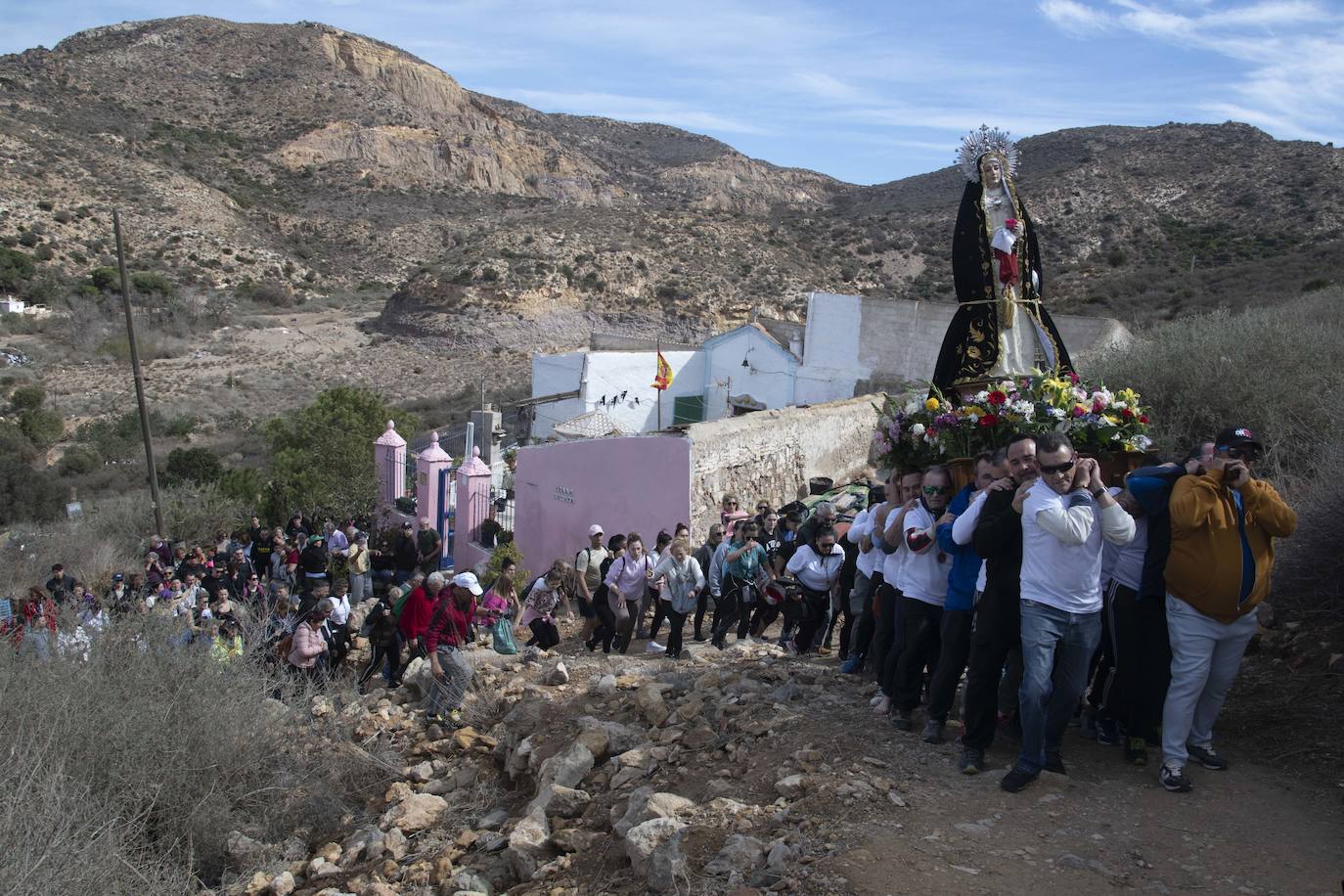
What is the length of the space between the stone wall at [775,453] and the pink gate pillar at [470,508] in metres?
4.58

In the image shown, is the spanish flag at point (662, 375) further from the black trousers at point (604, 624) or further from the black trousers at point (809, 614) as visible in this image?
the black trousers at point (809, 614)

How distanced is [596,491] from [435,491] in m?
3.63

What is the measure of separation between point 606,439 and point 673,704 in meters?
8.36

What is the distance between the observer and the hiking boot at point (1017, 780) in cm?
461

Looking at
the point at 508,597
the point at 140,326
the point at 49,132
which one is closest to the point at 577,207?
the point at 140,326

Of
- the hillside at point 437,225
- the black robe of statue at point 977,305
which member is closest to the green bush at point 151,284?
the hillside at point 437,225

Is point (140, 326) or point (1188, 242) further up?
point (1188, 242)

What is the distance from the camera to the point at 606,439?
1487 cm

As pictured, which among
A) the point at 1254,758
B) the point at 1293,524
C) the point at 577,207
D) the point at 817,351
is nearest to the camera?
the point at 1293,524

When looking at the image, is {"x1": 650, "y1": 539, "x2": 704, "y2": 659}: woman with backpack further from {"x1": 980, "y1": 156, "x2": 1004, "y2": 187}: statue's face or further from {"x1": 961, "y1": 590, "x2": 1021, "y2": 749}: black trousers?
{"x1": 961, "y1": 590, "x2": 1021, "y2": 749}: black trousers

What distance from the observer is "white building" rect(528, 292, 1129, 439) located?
77.4ft

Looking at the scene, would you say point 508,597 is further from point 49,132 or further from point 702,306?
point 49,132

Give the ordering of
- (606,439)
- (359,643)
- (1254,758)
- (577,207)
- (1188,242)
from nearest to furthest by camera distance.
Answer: (1254,758) → (359,643) → (606,439) → (1188,242) → (577,207)

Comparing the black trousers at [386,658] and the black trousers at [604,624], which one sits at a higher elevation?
the black trousers at [604,624]
